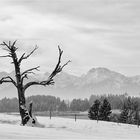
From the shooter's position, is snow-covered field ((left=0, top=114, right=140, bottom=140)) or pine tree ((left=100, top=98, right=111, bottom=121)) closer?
snow-covered field ((left=0, top=114, right=140, bottom=140))

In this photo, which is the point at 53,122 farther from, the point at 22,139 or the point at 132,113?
the point at 132,113

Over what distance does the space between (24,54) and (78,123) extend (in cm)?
900

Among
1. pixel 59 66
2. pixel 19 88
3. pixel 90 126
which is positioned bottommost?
pixel 90 126

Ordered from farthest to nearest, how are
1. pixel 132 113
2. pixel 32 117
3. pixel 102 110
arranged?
pixel 132 113 → pixel 102 110 → pixel 32 117

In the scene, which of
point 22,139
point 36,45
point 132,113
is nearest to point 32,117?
point 36,45

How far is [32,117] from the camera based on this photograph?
2772 centimetres

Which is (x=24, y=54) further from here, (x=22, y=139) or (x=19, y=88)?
(x=22, y=139)

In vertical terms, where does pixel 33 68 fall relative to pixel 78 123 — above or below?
above

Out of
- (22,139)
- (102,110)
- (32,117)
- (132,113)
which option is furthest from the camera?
(132,113)

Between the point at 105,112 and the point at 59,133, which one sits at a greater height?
the point at 105,112

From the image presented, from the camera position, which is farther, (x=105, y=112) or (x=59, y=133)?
(x=105, y=112)

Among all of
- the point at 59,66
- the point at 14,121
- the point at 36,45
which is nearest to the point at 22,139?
the point at 59,66

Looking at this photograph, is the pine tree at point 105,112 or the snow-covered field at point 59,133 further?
the pine tree at point 105,112

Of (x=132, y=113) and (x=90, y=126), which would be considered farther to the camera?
(x=132, y=113)
